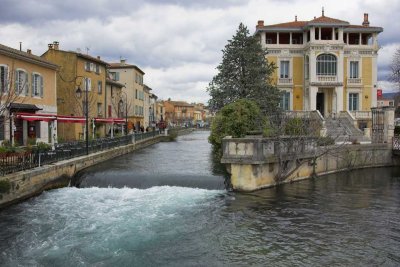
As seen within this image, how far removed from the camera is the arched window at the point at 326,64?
44375 millimetres

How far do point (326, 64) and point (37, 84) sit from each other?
28.7m

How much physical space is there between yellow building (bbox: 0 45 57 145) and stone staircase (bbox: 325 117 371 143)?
21674mm

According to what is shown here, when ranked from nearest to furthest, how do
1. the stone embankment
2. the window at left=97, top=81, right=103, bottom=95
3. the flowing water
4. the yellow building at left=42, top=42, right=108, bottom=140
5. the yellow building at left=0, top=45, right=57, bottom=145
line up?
1. the flowing water
2. the stone embankment
3. the yellow building at left=0, top=45, right=57, bottom=145
4. the yellow building at left=42, top=42, right=108, bottom=140
5. the window at left=97, top=81, right=103, bottom=95

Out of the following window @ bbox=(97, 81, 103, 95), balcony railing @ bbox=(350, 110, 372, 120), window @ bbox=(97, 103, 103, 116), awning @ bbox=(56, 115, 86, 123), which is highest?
window @ bbox=(97, 81, 103, 95)

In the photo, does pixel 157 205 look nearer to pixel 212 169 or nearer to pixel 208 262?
pixel 208 262

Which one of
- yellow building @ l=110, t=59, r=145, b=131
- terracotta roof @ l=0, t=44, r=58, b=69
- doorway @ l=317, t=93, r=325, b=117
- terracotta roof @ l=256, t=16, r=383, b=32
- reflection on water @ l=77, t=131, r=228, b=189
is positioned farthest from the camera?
yellow building @ l=110, t=59, r=145, b=131

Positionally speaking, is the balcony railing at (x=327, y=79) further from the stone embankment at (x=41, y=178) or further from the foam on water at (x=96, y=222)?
the foam on water at (x=96, y=222)

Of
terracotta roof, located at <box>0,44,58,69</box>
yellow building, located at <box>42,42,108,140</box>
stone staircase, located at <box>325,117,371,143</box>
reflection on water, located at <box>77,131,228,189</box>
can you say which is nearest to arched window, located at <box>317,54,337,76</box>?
stone staircase, located at <box>325,117,371,143</box>

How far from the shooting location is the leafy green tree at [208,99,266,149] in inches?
995

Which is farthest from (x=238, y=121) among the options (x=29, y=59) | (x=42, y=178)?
(x=29, y=59)

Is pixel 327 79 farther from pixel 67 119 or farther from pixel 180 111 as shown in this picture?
pixel 180 111

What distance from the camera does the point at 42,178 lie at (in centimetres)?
1927

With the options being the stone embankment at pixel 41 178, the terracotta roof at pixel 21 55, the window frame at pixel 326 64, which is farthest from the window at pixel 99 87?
the window frame at pixel 326 64

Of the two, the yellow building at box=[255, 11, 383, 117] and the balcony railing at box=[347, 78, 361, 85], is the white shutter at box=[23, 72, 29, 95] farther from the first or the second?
the balcony railing at box=[347, 78, 361, 85]
